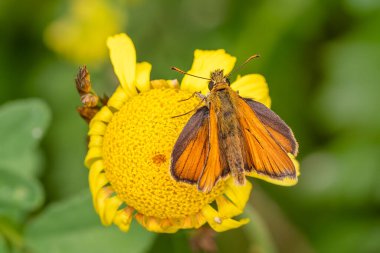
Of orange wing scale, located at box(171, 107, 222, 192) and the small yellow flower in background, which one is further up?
the small yellow flower in background

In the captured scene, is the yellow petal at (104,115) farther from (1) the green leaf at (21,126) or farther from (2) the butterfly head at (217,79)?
(1) the green leaf at (21,126)

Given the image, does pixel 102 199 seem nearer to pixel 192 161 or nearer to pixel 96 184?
pixel 96 184

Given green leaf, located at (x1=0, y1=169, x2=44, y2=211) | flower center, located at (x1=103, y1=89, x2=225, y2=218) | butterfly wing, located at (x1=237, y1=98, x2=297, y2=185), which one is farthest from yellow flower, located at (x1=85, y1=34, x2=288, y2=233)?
green leaf, located at (x1=0, y1=169, x2=44, y2=211)

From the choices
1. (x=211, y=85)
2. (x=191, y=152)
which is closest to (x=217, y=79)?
(x=211, y=85)

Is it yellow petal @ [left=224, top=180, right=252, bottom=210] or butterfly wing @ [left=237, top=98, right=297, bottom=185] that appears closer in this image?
butterfly wing @ [left=237, top=98, right=297, bottom=185]

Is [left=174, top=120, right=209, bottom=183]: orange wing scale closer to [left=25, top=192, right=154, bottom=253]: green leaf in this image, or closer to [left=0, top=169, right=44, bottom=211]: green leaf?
[left=25, top=192, right=154, bottom=253]: green leaf

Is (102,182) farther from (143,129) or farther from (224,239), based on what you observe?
(224,239)
